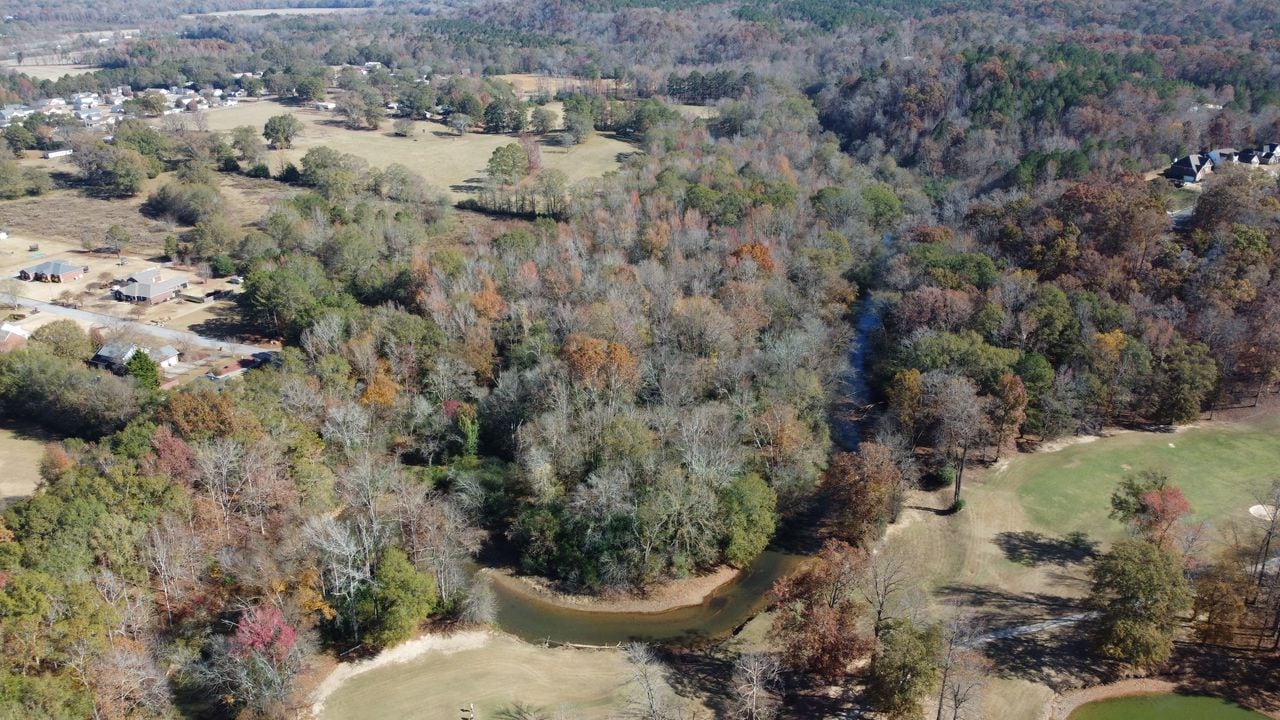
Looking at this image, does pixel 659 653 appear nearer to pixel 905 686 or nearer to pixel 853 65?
pixel 905 686

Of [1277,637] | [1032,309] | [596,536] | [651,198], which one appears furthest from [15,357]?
[1277,637]

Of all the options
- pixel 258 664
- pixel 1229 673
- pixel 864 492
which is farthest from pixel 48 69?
pixel 1229 673

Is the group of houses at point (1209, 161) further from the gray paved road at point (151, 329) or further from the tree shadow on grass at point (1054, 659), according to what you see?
the gray paved road at point (151, 329)

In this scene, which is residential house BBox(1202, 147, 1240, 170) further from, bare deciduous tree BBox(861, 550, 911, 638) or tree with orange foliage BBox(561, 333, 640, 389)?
tree with orange foliage BBox(561, 333, 640, 389)

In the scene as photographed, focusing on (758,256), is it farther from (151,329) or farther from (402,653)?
(151,329)

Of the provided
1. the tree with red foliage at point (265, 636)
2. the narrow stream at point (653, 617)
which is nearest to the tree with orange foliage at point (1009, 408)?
the narrow stream at point (653, 617)
